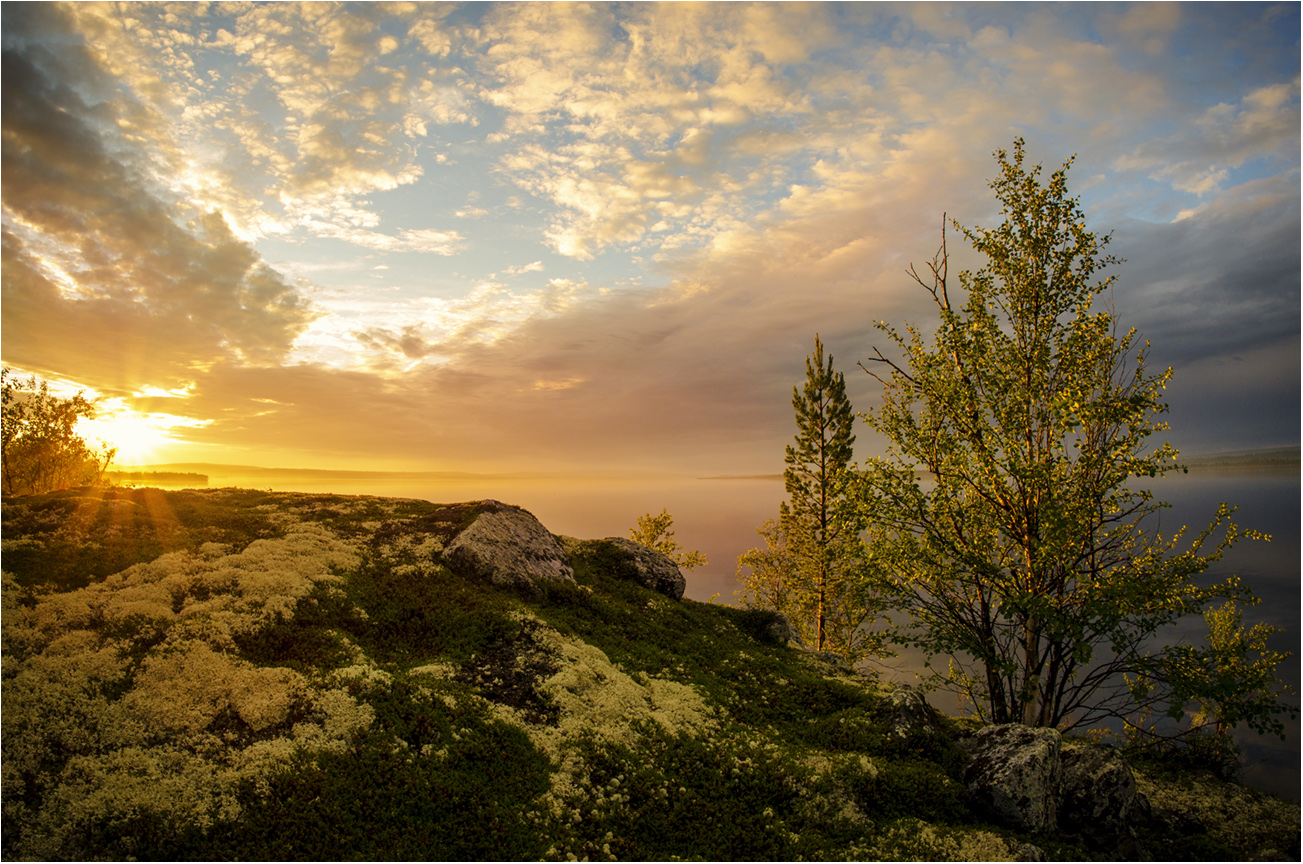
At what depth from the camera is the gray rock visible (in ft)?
81.1

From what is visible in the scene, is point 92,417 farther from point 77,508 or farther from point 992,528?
point 992,528

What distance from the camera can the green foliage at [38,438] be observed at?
42781mm

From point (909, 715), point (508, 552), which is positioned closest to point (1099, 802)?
point (909, 715)

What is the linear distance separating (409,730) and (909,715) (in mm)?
12968

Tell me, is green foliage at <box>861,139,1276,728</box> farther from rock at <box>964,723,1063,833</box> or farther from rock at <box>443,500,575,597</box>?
rock at <box>443,500,575,597</box>

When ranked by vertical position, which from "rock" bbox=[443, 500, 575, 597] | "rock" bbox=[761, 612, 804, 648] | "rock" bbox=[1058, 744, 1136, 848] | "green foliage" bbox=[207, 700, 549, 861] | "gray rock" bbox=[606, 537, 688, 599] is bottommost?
"rock" bbox=[1058, 744, 1136, 848]

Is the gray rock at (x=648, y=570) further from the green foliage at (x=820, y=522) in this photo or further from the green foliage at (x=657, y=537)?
the green foliage at (x=657, y=537)

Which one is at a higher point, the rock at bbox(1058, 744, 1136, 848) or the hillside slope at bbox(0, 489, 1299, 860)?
the hillside slope at bbox(0, 489, 1299, 860)

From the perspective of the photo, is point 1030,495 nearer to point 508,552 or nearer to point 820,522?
point 508,552

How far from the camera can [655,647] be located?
59.7ft

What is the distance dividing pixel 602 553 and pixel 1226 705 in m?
21.2

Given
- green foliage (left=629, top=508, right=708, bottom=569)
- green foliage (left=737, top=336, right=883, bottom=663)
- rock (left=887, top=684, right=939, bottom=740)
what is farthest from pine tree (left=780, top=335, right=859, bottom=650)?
rock (left=887, top=684, right=939, bottom=740)

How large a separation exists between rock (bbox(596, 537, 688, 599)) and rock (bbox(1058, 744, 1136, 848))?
48.4 feet

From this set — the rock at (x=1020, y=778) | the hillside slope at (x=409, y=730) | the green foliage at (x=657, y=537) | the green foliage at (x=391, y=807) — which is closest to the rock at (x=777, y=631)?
the hillside slope at (x=409, y=730)
